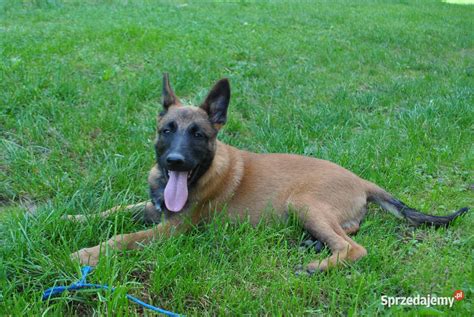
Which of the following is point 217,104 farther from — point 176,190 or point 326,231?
point 326,231

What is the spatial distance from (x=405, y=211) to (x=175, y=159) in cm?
190

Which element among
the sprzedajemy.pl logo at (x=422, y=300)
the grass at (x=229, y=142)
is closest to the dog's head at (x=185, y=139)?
the grass at (x=229, y=142)

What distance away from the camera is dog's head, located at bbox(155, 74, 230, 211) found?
343 centimetres

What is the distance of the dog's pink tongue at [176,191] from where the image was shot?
3418 mm

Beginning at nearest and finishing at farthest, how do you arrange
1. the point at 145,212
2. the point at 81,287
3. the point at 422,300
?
1. the point at 81,287
2. the point at 422,300
3. the point at 145,212

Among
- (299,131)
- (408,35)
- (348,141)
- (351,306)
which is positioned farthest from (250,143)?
(408,35)

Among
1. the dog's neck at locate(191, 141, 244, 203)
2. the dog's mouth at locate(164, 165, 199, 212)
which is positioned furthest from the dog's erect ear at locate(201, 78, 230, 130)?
the dog's mouth at locate(164, 165, 199, 212)

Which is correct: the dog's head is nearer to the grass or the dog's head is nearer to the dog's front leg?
the dog's front leg

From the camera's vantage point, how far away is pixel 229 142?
5.18 metres

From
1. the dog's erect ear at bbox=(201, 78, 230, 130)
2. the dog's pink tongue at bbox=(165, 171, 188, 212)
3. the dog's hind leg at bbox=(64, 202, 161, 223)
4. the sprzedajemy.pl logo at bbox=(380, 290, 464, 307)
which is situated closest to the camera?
the sprzedajemy.pl logo at bbox=(380, 290, 464, 307)

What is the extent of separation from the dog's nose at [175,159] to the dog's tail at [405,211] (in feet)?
5.33

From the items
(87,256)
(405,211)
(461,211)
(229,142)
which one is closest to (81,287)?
(87,256)

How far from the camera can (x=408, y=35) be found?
36.6 feet

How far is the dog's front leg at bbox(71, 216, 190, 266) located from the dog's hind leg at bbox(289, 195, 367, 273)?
89 centimetres
